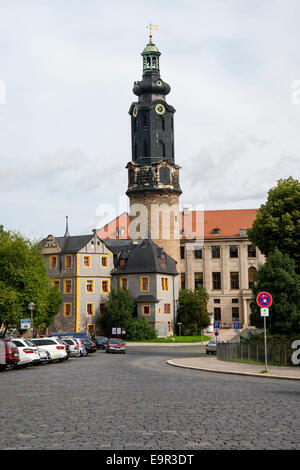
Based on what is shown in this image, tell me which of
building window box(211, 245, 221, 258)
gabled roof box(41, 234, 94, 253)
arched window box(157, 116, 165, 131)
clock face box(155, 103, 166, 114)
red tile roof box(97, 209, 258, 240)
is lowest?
gabled roof box(41, 234, 94, 253)

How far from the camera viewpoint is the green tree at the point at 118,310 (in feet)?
247

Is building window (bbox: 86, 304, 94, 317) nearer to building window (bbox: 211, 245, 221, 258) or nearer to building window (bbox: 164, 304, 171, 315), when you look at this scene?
building window (bbox: 164, 304, 171, 315)

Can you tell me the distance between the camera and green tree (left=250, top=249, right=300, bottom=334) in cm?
3544

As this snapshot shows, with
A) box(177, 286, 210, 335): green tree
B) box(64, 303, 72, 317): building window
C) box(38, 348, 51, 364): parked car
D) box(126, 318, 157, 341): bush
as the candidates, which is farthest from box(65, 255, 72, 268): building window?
box(38, 348, 51, 364): parked car

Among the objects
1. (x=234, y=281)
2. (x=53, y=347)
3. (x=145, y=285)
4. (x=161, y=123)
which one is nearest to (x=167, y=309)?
(x=145, y=285)

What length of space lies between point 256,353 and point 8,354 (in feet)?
42.8

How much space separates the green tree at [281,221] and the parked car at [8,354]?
26705 mm

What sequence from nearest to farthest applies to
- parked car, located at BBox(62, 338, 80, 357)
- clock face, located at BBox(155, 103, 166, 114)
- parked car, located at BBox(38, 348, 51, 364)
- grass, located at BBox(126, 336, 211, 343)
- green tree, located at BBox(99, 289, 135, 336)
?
parked car, located at BBox(38, 348, 51, 364) < parked car, located at BBox(62, 338, 80, 357) < grass, located at BBox(126, 336, 211, 343) < green tree, located at BBox(99, 289, 135, 336) < clock face, located at BBox(155, 103, 166, 114)

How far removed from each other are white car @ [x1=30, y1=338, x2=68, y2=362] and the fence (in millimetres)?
9598

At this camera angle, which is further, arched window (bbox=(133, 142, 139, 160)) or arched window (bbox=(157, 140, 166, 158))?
arched window (bbox=(133, 142, 139, 160))

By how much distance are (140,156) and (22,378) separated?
75195 millimetres

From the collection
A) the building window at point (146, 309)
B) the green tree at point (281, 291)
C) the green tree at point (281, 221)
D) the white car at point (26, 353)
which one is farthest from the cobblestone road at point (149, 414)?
the building window at point (146, 309)

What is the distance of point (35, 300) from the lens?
189ft
